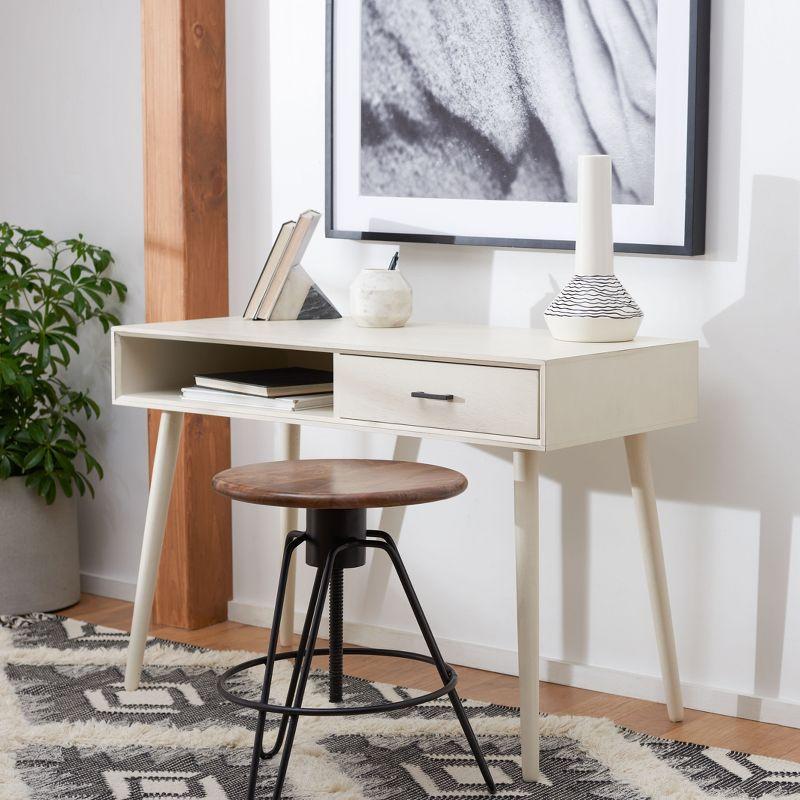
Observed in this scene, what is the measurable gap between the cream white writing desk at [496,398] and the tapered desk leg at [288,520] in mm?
352

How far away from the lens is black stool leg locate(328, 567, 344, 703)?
238cm

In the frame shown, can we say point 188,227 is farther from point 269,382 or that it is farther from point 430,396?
point 430,396

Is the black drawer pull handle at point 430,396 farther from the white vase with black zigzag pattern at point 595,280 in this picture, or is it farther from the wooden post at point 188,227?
the wooden post at point 188,227

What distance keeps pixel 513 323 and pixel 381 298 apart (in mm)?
351

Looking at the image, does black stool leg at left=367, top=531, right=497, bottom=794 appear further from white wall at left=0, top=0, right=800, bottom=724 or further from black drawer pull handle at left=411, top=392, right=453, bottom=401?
white wall at left=0, top=0, right=800, bottom=724

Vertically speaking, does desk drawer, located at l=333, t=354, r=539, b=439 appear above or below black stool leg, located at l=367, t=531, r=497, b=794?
above

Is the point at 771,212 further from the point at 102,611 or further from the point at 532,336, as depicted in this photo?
the point at 102,611

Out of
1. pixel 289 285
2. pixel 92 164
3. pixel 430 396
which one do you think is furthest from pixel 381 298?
pixel 92 164

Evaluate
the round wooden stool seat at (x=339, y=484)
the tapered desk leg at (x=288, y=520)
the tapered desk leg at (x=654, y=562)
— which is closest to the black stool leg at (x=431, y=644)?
the round wooden stool seat at (x=339, y=484)

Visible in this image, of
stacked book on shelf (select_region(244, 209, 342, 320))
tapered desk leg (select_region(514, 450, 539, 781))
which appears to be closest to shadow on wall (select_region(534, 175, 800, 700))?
tapered desk leg (select_region(514, 450, 539, 781))

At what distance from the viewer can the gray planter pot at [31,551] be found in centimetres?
321

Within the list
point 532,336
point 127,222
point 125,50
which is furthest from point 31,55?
point 532,336

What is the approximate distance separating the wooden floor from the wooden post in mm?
100

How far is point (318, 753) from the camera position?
2344 mm
